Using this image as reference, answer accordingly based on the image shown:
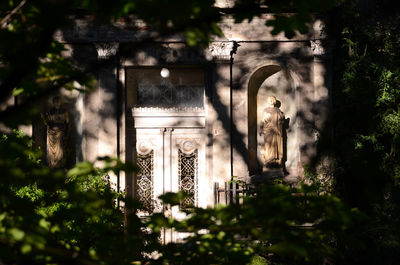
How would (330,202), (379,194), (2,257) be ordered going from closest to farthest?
1. (379,194)
2. (2,257)
3. (330,202)

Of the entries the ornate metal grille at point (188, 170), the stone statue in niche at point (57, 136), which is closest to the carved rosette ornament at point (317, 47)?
the ornate metal grille at point (188, 170)

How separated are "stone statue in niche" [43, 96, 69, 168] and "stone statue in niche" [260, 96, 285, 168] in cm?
416

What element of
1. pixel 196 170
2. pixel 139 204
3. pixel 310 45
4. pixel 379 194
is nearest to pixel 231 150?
pixel 196 170

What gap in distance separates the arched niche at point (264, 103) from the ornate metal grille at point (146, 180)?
2130 millimetres

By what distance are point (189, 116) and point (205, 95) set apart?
62 centimetres

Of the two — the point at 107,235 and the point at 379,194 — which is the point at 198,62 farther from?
the point at 379,194

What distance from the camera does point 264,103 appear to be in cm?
1109

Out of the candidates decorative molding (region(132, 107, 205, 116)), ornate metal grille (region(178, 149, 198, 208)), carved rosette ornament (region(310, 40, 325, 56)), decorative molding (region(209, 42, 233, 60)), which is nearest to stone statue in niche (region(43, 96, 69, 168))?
decorative molding (region(132, 107, 205, 116))

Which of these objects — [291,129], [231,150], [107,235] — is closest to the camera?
[107,235]

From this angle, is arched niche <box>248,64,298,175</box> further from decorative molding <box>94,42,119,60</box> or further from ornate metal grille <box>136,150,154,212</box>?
decorative molding <box>94,42,119,60</box>

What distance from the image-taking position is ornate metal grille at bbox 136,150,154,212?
1084 cm

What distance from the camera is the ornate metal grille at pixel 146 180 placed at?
35.6ft

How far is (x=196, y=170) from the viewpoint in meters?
10.9

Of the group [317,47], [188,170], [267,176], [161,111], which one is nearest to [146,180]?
[188,170]
